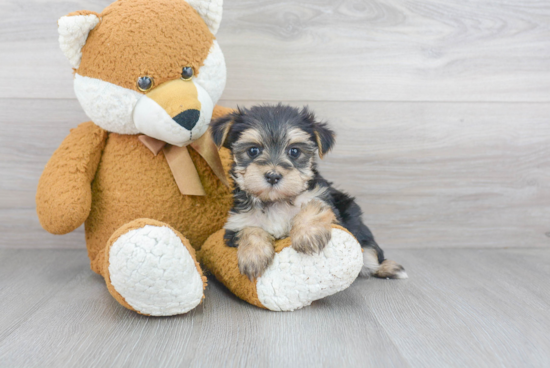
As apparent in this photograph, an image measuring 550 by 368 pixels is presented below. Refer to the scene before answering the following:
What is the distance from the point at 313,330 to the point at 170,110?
978 mm

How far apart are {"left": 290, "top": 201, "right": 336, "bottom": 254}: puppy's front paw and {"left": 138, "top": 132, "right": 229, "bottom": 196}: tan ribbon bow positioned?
50 cm

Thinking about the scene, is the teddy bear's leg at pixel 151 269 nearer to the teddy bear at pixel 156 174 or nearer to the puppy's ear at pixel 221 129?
the teddy bear at pixel 156 174

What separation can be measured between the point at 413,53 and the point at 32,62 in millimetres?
2103

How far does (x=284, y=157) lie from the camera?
5.33 ft

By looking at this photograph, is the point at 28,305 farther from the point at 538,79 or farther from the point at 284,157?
the point at 538,79

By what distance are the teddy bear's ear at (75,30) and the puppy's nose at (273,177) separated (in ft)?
3.02

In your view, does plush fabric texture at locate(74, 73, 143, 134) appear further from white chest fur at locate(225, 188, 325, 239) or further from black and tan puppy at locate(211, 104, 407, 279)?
white chest fur at locate(225, 188, 325, 239)

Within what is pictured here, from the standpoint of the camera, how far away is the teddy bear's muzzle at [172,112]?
5.53ft

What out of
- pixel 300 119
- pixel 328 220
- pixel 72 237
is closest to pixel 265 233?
pixel 328 220

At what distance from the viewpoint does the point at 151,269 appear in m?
1.40

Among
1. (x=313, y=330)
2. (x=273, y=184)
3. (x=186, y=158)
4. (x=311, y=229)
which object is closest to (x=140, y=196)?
(x=186, y=158)

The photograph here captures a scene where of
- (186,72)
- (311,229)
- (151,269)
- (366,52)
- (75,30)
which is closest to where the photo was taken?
(151,269)

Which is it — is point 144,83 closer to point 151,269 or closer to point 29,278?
point 151,269

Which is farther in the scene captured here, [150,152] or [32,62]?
[32,62]
